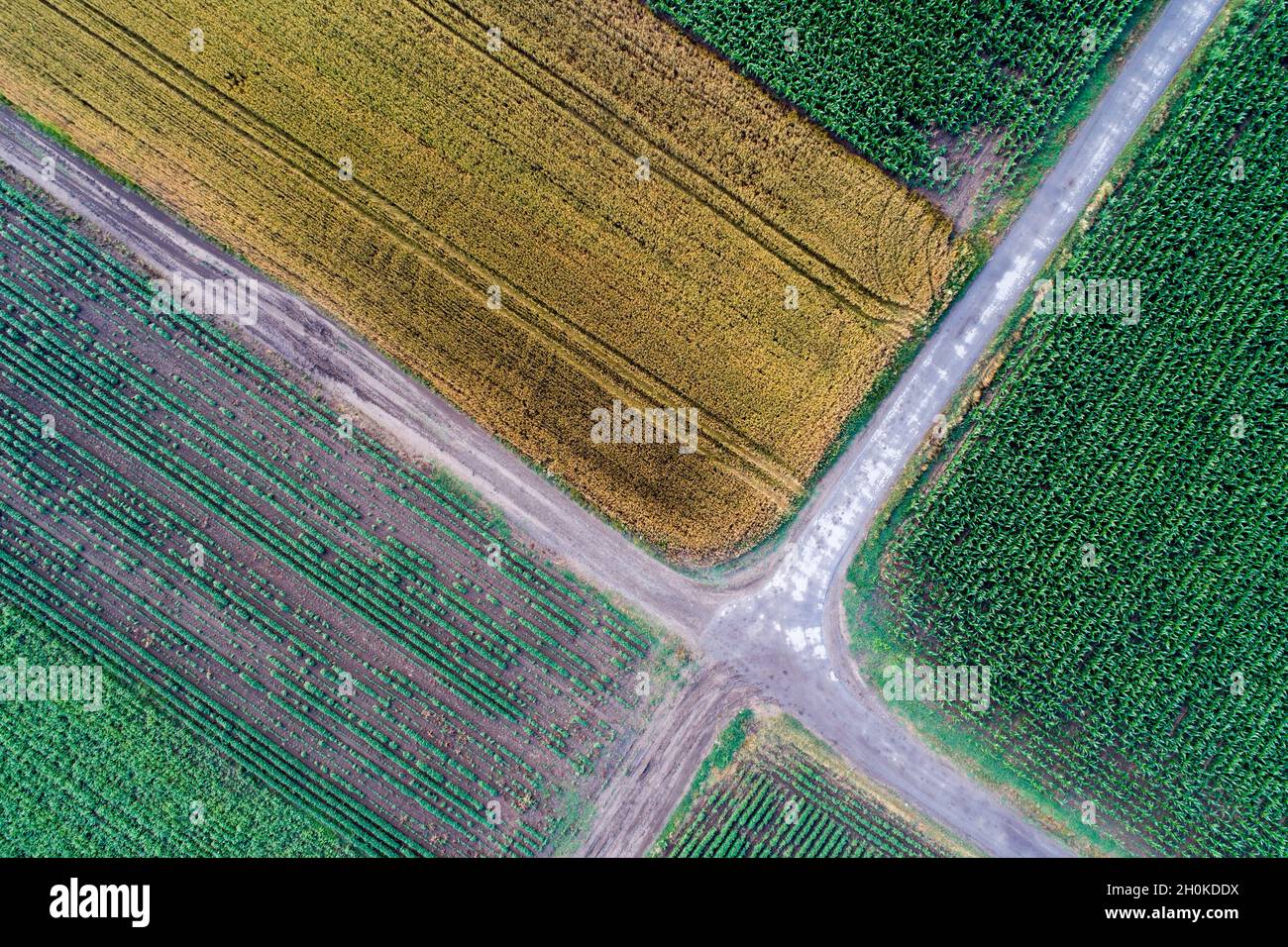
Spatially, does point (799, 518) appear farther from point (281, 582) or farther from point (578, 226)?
point (281, 582)

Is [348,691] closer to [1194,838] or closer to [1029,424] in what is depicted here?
[1029,424]

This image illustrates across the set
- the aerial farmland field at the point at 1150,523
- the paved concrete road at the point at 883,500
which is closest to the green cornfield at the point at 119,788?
the paved concrete road at the point at 883,500

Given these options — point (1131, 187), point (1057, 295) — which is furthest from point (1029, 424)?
point (1131, 187)

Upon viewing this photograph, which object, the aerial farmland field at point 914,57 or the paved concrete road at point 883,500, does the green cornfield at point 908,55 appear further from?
the paved concrete road at point 883,500

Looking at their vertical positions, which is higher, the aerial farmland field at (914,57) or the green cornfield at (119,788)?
the aerial farmland field at (914,57)

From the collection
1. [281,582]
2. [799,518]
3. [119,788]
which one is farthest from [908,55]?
[119,788]
